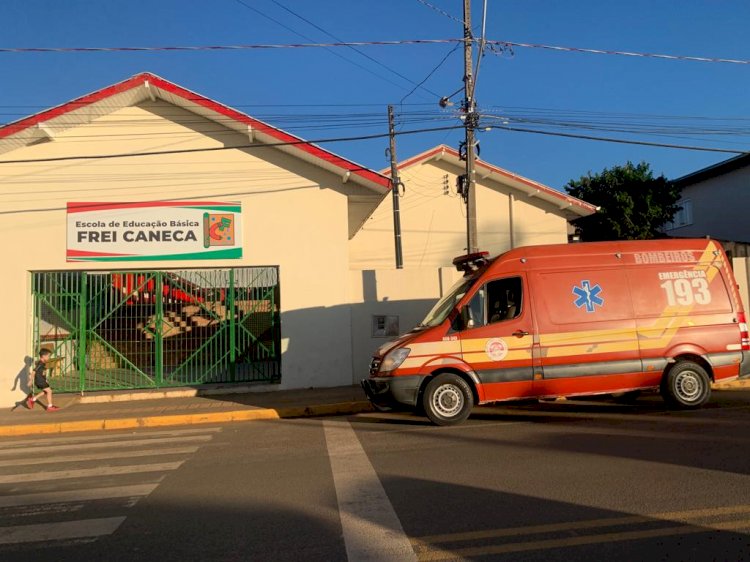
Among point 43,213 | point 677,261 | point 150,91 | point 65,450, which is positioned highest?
point 150,91

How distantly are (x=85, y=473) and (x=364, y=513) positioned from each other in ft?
12.0

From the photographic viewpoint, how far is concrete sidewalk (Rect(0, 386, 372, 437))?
32.4 ft

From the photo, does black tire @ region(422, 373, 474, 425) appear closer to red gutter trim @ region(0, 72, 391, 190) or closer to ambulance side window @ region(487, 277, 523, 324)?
ambulance side window @ region(487, 277, 523, 324)

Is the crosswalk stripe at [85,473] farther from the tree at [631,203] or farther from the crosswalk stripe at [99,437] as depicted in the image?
the tree at [631,203]

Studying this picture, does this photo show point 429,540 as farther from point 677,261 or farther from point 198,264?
point 198,264

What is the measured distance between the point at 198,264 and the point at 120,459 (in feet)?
20.8

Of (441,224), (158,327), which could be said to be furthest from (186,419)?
(441,224)

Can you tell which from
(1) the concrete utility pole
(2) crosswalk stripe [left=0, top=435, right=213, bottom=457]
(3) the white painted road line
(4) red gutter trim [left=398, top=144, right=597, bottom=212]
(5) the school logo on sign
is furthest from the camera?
(4) red gutter trim [left=398, top=144, right=597, bottom=212]

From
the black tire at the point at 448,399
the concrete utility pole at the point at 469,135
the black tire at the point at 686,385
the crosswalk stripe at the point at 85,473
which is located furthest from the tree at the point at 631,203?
the crosswalk stripe at the point at 85,473

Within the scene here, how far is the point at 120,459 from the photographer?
711cm

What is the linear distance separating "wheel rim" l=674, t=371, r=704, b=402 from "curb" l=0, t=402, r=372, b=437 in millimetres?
5047

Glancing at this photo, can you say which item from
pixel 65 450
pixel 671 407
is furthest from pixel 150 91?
pixel 671 407

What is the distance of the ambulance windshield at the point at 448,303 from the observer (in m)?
8.62

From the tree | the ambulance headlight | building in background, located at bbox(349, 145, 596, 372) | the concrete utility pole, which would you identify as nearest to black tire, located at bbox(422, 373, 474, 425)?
the ambulance headlight
